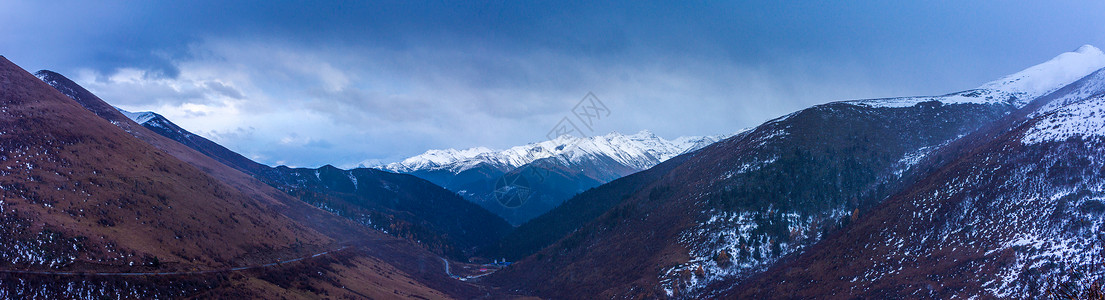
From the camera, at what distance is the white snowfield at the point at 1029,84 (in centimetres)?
15368

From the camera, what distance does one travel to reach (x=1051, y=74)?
172000mm

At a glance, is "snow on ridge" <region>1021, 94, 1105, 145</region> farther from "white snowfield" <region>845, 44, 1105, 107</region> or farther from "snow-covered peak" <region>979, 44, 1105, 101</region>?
"snow-covered peak" <region>979, 44, 1105, 101</region>

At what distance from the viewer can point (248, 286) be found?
69.1 meters

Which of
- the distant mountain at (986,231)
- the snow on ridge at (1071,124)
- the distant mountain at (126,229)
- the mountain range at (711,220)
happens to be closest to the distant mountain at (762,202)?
the mountain range at (711,220)

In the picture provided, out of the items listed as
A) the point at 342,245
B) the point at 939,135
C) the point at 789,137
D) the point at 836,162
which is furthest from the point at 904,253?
the point at 342,245

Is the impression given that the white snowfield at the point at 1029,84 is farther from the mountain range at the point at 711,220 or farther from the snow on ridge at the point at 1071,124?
the snow on ridge at the point at 1071,124

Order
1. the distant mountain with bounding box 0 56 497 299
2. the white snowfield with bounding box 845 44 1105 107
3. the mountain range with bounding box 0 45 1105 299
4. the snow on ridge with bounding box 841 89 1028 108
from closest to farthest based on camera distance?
the distant mountain with bounding box 0 56 497 299 < the mountain range with bounding box 0 45 1105 299 < the snow on ridge with bounding box 841 89 1028 108 < the white snowfield with bounding box 845 44 1105 107

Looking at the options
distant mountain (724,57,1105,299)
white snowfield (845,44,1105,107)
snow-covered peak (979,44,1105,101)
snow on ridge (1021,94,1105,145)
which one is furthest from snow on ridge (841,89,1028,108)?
snow on ridge (1021,94,1105,145)

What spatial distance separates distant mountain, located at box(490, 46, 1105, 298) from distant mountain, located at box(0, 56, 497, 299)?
38.0m

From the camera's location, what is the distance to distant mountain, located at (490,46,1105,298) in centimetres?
9925

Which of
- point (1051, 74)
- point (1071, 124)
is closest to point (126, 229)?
point (1071, 124)

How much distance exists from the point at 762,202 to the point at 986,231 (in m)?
45.7

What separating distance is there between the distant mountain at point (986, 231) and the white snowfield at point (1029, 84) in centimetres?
7528

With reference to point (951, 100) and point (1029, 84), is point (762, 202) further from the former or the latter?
point (1029, 84)
